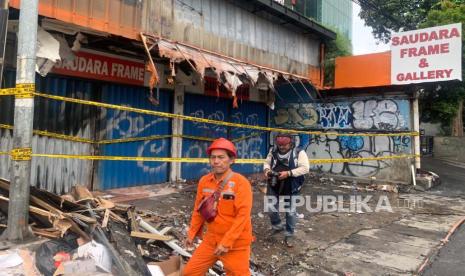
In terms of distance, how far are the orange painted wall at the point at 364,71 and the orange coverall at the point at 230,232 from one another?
31.1ft

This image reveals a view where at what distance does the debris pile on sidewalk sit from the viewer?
11.6 ft

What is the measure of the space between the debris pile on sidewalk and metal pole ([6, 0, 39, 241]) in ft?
0.99

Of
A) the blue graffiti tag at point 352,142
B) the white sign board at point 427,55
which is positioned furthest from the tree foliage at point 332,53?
the white sign board at point 427,55

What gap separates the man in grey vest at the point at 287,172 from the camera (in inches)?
221

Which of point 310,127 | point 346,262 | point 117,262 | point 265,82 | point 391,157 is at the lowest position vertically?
point 346,262

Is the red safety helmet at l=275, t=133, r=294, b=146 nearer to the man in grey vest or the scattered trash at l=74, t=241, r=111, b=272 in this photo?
the man in grey vest

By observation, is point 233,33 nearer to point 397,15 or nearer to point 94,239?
point 94,239

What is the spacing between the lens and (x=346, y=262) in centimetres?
512

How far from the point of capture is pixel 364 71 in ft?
41.0

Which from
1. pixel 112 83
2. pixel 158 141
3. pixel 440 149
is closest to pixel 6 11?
pixel 112 83

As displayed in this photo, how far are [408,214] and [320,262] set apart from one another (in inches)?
158

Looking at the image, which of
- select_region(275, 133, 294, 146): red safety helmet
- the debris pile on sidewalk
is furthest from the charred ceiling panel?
the debris pile on sidewalk

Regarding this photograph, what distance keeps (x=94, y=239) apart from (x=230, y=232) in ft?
5.00

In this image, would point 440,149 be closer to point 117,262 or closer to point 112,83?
point 112,83
